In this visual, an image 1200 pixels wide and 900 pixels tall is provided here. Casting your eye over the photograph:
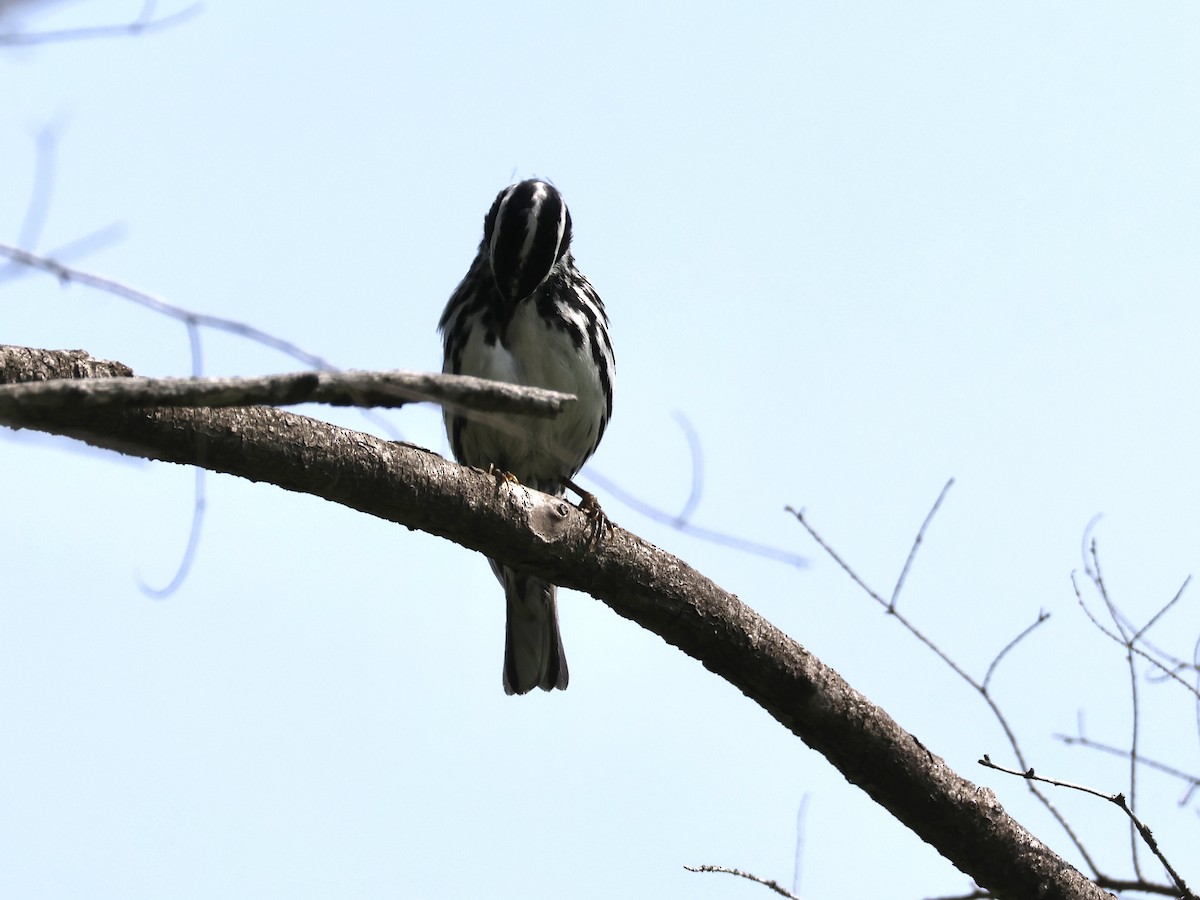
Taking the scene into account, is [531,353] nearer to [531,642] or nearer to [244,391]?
[531,642]

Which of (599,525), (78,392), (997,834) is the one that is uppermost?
(599,525)

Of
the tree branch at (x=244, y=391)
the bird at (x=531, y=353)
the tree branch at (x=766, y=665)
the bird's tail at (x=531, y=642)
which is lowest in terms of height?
the tree branch at (x=244, y=391)

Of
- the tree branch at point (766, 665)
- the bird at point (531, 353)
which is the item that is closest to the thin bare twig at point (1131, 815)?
the tree branch at point (766, 665)

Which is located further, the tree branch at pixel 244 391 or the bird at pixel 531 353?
the bird at pixel 531 353

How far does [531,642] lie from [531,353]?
1914 mm

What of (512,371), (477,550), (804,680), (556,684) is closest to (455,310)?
(512,371)

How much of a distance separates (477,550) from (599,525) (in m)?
0.47

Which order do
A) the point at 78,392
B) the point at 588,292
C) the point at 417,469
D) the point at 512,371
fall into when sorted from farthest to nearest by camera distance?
the point at 588,292 < the point at 512,371 < the point at 417,469 < the point at 78,392

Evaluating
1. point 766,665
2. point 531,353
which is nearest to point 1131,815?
point 766,665

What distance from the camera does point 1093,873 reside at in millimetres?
5250

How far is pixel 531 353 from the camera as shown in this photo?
7.66 metres

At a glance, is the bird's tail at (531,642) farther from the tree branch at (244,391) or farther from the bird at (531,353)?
the tree branch at (244,391)

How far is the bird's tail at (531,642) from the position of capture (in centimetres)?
842

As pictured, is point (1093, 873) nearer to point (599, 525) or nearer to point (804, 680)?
point (804, 680)
